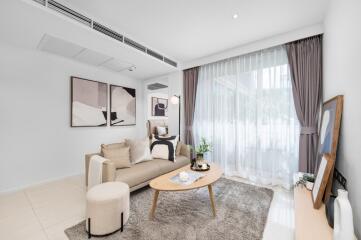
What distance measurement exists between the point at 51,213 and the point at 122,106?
270 centimetres

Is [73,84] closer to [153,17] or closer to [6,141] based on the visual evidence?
[6,141]

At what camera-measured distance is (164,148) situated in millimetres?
3008

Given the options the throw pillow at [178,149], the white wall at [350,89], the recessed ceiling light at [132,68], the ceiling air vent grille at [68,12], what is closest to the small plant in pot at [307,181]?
the white wall at [350,89]

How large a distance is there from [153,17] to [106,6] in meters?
0.60

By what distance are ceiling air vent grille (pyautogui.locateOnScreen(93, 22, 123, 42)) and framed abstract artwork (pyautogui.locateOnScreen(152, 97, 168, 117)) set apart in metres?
2.44

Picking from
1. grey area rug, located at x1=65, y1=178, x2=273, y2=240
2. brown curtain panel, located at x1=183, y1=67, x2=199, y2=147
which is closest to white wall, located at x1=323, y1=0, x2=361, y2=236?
grey area rug, located at x1=65, y1=178, x2=273, y2=240

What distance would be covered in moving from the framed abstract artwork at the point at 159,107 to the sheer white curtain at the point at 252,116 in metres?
1.69

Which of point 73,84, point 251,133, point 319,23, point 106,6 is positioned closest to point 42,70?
point 73,84

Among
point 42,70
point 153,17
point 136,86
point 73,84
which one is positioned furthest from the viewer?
point 136,86

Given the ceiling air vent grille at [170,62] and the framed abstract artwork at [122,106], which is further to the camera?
the framed abstract artwork at [122,106]

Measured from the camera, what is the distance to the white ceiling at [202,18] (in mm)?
1935

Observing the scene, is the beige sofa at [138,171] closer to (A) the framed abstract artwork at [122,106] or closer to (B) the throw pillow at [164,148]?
(B) the throw pillow at [164,148]

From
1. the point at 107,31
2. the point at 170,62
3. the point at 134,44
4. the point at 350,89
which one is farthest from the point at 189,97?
the point at 350,89

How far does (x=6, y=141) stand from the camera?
2523 mm
